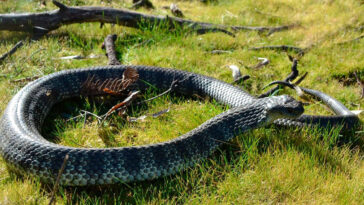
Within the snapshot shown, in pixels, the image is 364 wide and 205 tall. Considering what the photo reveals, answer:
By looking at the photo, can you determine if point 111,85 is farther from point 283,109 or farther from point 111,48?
point 283,109

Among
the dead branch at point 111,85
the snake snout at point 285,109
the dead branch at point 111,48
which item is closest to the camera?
the snake snout at point 285,109

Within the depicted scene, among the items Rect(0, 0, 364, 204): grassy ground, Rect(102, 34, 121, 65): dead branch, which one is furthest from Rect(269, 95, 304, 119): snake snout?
Rect(102, 34, 121, 65): dead branch

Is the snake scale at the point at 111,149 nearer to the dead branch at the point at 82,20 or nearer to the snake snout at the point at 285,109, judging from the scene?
the snake snout at the point at 285,109

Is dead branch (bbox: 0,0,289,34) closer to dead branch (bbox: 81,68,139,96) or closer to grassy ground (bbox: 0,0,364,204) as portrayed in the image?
grassy ground (bbox: 0,0,364,204)

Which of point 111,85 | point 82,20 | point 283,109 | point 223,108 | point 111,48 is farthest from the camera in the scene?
point 82,20

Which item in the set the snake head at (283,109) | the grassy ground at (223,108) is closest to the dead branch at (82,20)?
the grassy ground at (223,108)

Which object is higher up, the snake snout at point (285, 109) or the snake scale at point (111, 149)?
the snake snout at point (285, 109)

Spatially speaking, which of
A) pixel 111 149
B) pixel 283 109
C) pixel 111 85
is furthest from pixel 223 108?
pixel 111 149
